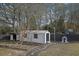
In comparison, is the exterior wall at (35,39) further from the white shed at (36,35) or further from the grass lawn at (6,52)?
the grass lawn at (6,52)

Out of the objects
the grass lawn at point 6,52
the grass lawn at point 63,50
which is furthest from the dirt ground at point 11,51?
the grass lawn at point 63,50

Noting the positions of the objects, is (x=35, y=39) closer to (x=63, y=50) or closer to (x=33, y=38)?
(x=33, y=38)

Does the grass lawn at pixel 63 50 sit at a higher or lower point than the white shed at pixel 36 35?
lower

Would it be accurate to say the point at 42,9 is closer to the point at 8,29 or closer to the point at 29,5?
the point at 29,5

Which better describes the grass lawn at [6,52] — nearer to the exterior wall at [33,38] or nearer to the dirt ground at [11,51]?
the dirt ground at [11,51]

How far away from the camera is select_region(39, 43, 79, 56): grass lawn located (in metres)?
4.29

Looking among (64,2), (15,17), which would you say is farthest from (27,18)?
(64,2)

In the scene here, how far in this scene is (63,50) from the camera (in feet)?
14.1

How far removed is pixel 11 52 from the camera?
4309 millimetres

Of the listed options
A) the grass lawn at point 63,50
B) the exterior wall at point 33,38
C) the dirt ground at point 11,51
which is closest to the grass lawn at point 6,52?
the dirt ground at point 11,51

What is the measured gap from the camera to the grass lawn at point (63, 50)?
169 inches

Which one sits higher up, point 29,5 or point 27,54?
point 29,5

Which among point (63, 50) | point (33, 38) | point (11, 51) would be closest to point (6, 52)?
point (11, 51)

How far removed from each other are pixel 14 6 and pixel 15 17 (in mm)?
112
